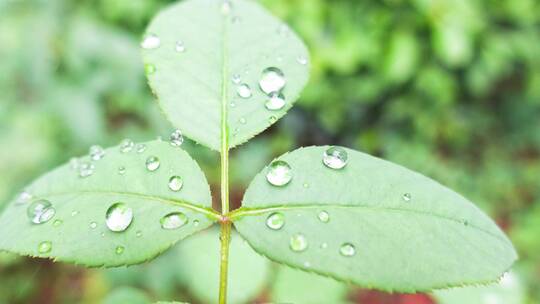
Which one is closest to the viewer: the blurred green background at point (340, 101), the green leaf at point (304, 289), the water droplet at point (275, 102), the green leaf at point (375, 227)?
the green leaf at point (375, 227)

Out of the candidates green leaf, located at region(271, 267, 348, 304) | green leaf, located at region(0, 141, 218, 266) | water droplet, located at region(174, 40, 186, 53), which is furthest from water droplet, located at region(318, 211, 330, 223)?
green leaf, located at region(271, 267, 348, 304)

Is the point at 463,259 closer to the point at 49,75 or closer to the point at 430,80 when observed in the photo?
the point at 49,75

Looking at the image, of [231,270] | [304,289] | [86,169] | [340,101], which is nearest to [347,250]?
[86,169]

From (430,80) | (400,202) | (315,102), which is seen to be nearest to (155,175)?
(400,202)

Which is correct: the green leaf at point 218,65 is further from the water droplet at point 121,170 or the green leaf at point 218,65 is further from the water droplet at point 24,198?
the water droplet at point 24,198

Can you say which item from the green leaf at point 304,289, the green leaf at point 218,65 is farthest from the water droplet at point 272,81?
the green leaf at point 304,289

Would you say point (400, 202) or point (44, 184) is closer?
point (400, 202)
